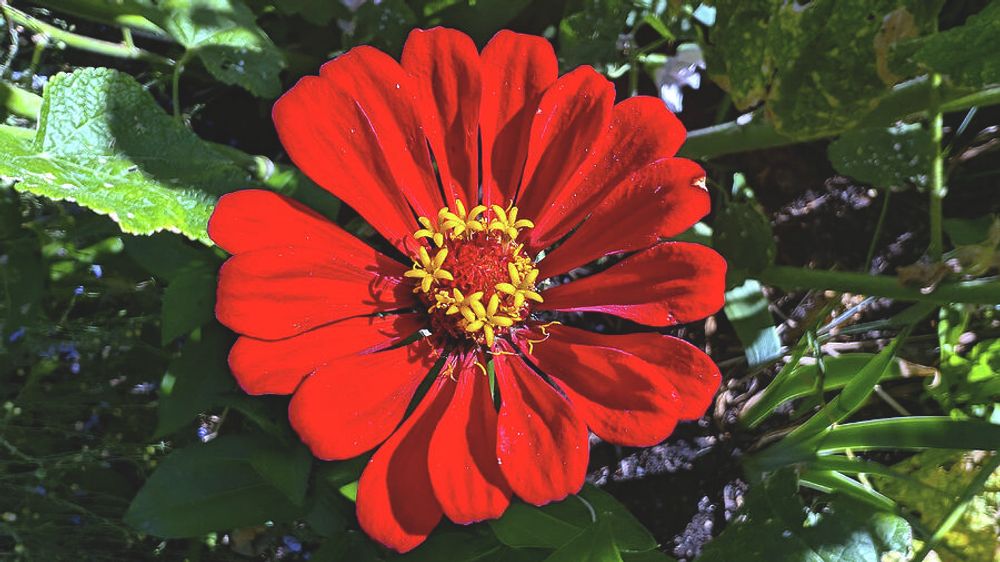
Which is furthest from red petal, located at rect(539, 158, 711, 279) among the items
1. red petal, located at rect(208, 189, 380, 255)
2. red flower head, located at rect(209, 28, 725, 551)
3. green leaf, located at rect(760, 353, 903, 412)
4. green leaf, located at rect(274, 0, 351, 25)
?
green leaf, located at rect(274, 0, 351, 25)

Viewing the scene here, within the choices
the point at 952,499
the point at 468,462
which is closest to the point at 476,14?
the point at 468,462

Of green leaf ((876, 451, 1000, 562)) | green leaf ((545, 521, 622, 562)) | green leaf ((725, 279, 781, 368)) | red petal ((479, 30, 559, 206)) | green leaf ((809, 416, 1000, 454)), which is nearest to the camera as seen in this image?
green leaf ((545, 521, 622, 562))

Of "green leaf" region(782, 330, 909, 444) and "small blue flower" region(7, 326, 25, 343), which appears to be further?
"small blue flower" region(7, 326, 25, 343)

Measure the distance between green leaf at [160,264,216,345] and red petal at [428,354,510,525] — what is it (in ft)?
0.92

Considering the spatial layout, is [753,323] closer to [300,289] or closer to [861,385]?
[861,385]

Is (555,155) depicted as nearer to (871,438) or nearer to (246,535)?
(871,438)

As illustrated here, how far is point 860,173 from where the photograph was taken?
103cm

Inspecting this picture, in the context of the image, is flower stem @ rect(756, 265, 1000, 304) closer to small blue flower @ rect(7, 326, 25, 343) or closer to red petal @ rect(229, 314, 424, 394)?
red petal @ rect(229, 314, 424, 394)

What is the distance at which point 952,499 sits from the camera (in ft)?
3.29

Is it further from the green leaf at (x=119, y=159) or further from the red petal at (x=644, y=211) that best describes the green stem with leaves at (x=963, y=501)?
the green leaf at (x=119, y=159)

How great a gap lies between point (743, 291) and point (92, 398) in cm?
90

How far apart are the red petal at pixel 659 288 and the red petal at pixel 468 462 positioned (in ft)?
0.48

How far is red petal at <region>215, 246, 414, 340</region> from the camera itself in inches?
27.5

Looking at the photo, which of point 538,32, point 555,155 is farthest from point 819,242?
point 555,155
